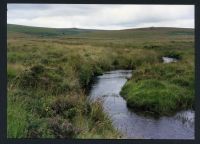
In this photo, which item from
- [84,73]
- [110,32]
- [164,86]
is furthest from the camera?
[84,73]

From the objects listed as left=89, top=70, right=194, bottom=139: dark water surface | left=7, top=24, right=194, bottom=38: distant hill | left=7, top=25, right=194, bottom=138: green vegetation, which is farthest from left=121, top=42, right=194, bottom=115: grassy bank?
left=7, top=24, right=194, bottom=38: distant hill

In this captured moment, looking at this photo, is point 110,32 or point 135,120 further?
point 135,120

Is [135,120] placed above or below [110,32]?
below

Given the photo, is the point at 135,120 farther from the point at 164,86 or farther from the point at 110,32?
the point at 110,32

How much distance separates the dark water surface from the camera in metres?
8.89

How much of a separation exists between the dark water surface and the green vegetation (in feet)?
0.67

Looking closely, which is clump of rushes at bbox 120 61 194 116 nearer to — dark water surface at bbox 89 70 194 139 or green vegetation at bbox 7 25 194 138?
green vegetation at bbox 7 25 194 138

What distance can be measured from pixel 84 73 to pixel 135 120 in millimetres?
1447

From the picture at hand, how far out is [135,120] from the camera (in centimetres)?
953

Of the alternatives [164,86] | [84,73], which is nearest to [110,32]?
[84,73]

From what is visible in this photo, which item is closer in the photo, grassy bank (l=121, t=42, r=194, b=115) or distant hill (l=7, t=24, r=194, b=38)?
distant hill (l=7, t=24, r=194, b=38)

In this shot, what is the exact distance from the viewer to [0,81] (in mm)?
6539

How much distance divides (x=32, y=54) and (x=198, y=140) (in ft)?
14.0

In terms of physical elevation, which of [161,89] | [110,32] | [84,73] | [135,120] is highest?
[110,32]
